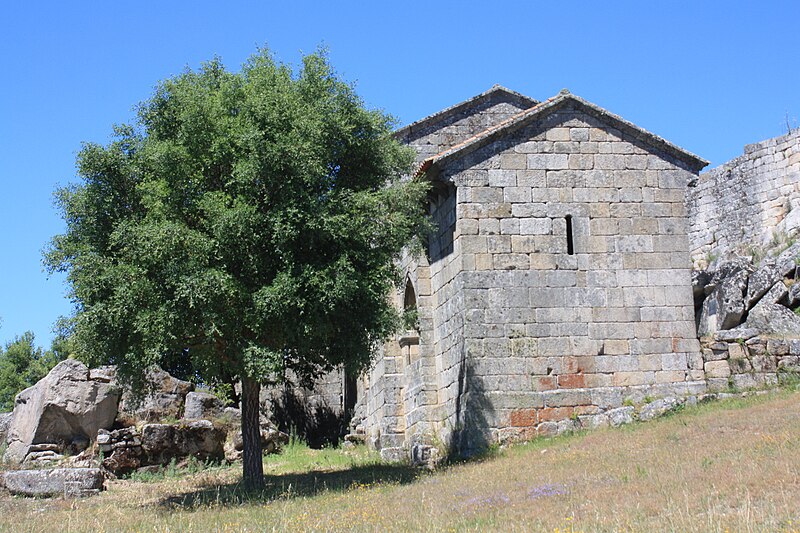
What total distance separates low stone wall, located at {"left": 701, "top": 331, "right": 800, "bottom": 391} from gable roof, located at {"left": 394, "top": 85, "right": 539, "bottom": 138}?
1024 centimetres

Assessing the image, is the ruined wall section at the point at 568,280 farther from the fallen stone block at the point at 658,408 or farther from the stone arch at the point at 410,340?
the stone arch at the point at 410,340

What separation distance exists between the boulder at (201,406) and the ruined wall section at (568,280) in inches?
225

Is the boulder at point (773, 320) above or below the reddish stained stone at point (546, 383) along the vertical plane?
above

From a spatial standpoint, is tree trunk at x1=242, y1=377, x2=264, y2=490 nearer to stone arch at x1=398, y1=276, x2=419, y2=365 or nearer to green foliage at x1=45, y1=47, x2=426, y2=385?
green foliage at x1=45, y1=47, x2=426, y2=385

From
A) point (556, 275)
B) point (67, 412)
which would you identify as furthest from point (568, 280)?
point (67, 412)

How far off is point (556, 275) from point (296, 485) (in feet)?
20.6

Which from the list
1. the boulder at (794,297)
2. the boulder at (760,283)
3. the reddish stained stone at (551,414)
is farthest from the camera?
the boulder at (760,283)

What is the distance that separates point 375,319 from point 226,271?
2572mm

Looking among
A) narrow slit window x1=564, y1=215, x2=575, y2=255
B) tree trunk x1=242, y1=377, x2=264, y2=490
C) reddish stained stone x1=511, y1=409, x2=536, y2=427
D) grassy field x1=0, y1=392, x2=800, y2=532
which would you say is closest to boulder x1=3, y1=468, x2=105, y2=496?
grassy field x1=0, y1=392, x2=800, y2=532

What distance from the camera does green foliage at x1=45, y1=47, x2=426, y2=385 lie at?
46.7 feet

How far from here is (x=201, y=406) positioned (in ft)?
66.4

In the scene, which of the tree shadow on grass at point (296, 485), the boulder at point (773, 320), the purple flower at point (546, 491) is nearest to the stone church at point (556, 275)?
the tree shadow on grass at point (296, 485)

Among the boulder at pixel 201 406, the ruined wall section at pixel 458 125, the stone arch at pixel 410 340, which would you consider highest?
the ruined wall section at pixel 458 125

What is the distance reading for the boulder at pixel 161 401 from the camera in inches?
773
